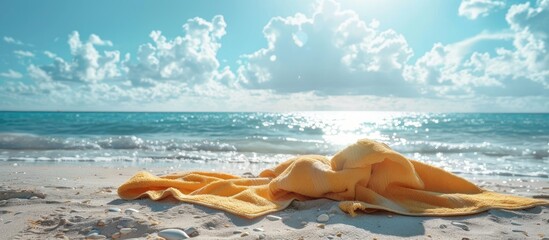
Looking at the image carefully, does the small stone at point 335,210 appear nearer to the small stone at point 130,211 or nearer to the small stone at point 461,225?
the small stone at point 461,225

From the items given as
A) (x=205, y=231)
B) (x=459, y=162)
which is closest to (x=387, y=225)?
(x=205, y=231)

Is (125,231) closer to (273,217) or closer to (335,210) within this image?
(273,217)

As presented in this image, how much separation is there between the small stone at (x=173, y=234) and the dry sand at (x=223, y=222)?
0.08 m

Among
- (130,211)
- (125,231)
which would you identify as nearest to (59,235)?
(125,231)

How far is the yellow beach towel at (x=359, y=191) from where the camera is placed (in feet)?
11.9

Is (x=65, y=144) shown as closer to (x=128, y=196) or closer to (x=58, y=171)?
(x=58, y=171)

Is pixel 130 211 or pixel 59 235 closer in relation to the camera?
pixel 59 235

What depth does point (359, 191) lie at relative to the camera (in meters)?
3.81

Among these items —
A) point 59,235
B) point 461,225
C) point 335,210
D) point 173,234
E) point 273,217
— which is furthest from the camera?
point 335,210

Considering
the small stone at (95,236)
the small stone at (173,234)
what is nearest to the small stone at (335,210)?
the small stone at (173,234)

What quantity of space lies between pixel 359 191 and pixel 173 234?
71.1 inches

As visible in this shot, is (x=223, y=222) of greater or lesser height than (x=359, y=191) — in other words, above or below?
below

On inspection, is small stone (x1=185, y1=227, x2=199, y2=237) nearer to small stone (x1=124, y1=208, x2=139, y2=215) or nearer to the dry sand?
the dry sand

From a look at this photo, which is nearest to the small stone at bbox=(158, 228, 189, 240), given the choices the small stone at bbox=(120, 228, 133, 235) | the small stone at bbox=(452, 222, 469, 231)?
the small stone at bbox=(120, 228, 133, 235)
